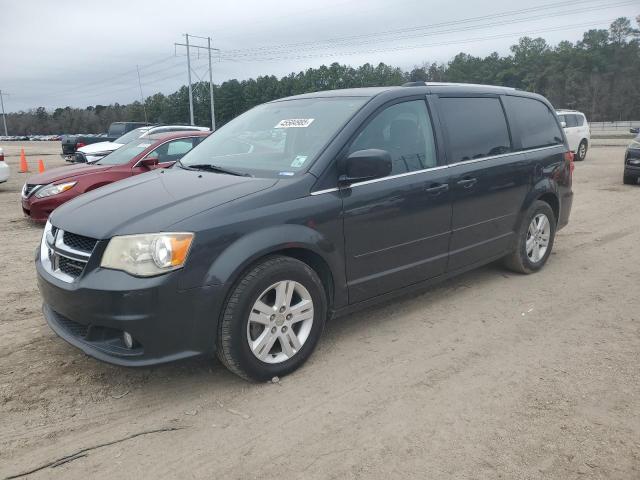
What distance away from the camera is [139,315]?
285 cm

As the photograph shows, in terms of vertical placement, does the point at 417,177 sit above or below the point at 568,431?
above

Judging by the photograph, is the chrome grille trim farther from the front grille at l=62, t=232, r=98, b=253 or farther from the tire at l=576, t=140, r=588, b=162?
the tire at l=576, t=140, r=588, b=162

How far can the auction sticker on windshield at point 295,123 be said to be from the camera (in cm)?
404

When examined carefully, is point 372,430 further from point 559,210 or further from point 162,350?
point 559,210

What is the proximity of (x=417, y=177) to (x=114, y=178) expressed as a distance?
18.8 feet

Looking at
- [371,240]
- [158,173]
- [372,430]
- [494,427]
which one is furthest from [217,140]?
[494,427]

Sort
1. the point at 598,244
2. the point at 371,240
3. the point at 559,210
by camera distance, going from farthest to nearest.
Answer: the point at 598,244, the point at 559,210, the point at 371,240

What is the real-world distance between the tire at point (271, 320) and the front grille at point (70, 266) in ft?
2.94

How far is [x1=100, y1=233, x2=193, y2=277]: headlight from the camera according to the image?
290 centimetres

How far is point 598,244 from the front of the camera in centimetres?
691

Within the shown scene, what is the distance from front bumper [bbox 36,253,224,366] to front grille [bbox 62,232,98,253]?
0.41 ft

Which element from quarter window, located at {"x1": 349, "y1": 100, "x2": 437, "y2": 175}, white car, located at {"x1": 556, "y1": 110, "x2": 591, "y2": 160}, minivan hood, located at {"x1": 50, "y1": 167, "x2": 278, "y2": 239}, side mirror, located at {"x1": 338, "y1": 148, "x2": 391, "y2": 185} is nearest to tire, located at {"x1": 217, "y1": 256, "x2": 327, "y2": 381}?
minivan hood, located at {"x1": 50, "y1": 167, "x2": 278, "y2": 239}

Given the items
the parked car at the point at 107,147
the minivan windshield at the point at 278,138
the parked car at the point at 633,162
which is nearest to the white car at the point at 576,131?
the parked car at the point at 633,162

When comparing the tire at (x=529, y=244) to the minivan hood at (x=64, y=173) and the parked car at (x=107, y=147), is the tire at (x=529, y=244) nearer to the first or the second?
the minivan hood at (x=64, y=173)
